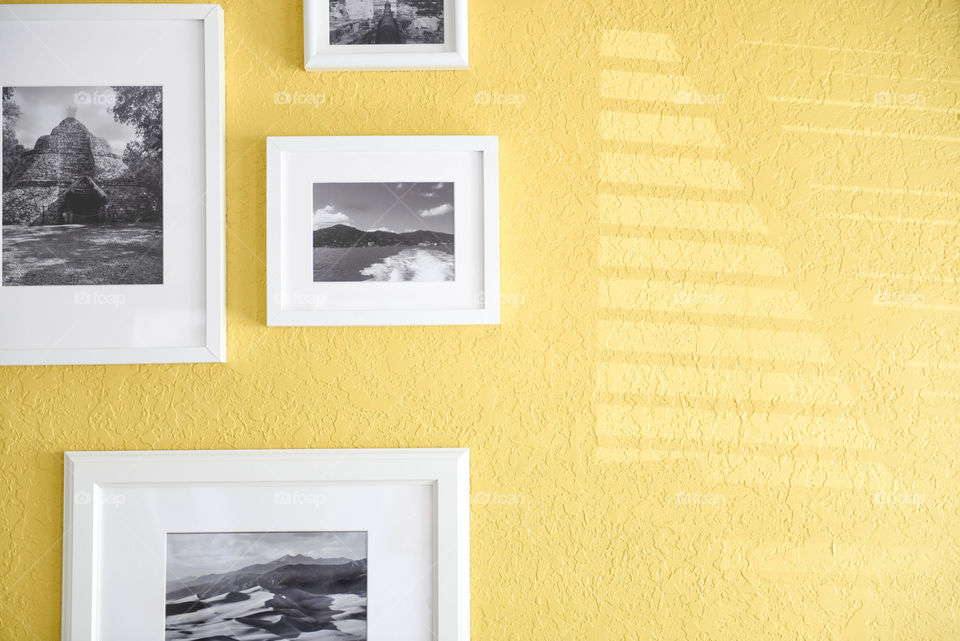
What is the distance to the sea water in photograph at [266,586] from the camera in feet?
4.17

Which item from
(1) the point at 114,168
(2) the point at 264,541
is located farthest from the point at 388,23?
(2) the point at 264,541

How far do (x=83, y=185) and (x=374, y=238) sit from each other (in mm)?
510

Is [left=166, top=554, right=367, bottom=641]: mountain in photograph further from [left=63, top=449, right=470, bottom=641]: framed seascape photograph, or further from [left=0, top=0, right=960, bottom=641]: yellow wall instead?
[left=0, top=0, right=960, bottom=641]: yellow wall

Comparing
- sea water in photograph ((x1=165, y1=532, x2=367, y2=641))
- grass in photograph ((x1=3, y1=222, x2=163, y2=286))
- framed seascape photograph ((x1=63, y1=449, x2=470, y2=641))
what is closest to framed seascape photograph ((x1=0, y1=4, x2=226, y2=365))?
grass in photograph ((x1=3, y1=222, x2=163, y2=286))

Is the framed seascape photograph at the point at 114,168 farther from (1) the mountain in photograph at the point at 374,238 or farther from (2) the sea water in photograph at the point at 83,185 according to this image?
(1) the mountain in photograph at the point at 374,238

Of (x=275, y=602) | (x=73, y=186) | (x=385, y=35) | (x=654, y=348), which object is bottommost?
(x=275, y=602)

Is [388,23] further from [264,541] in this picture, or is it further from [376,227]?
[264,541]

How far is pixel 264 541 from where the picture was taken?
A: 1280 millimetres

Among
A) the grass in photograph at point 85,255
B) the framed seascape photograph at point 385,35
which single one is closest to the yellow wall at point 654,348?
the framed seascape photograph at point 385,35

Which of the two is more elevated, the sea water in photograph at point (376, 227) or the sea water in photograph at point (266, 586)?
the sea water in photograph at point (376, 227)

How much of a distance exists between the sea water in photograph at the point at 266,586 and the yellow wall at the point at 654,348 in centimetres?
18

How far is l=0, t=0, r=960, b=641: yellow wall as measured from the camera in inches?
51.0

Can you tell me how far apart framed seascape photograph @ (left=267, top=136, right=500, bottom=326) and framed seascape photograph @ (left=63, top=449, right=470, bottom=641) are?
0.27 metres

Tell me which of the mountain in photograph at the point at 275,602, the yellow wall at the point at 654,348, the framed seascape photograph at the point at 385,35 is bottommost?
the mountain in photograph at the point at 275,602
